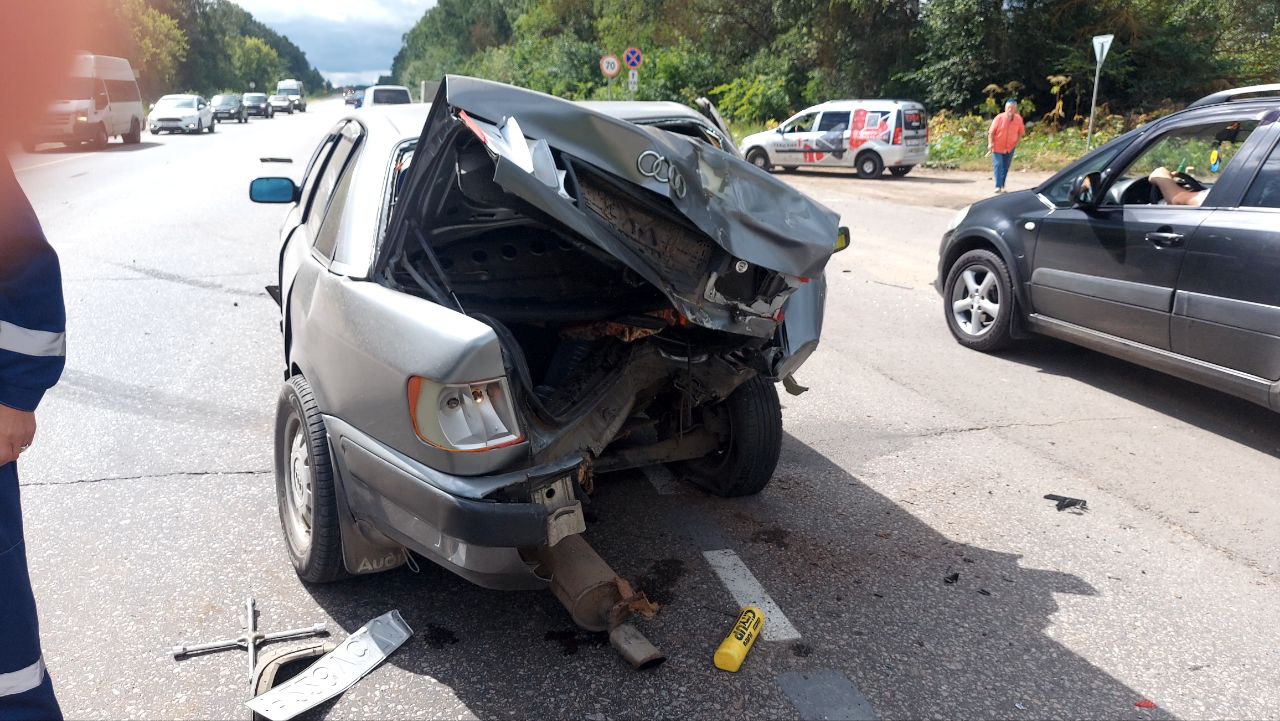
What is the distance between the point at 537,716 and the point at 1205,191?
5.08 m

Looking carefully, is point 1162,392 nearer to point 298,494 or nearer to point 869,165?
point 298,494

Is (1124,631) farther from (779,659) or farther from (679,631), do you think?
(679,631)

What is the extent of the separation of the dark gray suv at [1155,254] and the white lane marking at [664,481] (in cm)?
315

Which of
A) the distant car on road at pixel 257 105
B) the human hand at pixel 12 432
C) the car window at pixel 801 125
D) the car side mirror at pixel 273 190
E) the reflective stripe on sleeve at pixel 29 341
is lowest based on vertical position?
the human hand at pixel 12 432

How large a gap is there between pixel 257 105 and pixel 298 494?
2654 inches

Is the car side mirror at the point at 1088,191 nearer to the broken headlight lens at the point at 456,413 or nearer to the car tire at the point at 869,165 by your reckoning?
the broken headlight lens at the point at 456,413

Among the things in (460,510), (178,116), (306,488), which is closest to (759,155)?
(306,488)

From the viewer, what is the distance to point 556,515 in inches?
115

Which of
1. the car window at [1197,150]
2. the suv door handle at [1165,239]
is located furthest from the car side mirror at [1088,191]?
the suv door handle at [1165,239]

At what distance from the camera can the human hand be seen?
201 cm

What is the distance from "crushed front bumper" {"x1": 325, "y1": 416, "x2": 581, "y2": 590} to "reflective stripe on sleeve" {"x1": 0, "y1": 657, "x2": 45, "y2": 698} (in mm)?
1052

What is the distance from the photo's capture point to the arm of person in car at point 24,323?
196 centimetres

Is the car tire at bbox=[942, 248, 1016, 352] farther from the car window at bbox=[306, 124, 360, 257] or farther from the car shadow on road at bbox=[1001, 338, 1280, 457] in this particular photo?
the car window at bbox=[306, 124, 360, 257]

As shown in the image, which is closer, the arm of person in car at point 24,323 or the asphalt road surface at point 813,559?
the arm of person in car at point 24,323
